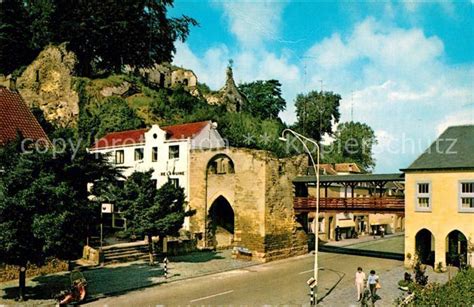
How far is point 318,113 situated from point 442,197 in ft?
191

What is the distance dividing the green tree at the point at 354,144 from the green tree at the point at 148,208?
61804mm

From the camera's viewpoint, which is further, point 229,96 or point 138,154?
point 229,96

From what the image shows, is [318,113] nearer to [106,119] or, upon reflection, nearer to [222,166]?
[106,119]

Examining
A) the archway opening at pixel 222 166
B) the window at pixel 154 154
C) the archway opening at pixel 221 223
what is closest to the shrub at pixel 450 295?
the archway opening at pixel 221 223

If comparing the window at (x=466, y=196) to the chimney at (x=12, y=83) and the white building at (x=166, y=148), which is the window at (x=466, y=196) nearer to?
the white building at (x=166, y=148)

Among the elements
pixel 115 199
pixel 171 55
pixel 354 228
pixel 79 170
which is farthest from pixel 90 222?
pixel 171 55

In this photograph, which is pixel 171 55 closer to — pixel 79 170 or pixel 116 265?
pixel 116 265

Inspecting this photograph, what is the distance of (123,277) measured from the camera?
2614 cm

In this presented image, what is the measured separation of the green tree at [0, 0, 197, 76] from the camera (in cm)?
5922

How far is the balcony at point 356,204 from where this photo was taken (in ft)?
104

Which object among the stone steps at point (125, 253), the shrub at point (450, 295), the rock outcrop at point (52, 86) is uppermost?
A: the rock outcrop at point (52, 86)

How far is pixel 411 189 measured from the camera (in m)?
29.5

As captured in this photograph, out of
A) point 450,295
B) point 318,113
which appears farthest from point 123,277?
point 318,113

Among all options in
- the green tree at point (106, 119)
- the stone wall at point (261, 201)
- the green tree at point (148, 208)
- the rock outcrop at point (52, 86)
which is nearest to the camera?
the green tree at point (148, 208)
